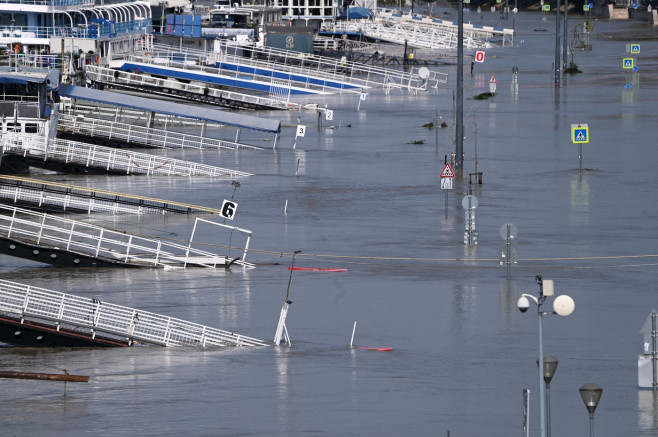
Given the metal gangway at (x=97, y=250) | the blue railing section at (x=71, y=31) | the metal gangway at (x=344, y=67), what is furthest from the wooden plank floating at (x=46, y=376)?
the metal gangway at (x=344, y=67)

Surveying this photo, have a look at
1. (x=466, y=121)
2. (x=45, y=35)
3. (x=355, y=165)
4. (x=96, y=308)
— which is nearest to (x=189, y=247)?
(x=96, y=308)

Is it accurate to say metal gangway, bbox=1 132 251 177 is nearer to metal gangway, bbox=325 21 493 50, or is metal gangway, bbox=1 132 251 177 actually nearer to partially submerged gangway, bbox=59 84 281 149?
partially submerged gangway, bbox=59 84 281 149

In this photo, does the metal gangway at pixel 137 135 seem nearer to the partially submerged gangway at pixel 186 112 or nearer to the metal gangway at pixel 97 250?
the partially submerged gangway at pixel 186 112

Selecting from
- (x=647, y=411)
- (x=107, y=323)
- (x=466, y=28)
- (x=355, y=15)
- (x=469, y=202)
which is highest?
(x=355, y=15)

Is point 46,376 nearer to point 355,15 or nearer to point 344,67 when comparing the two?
point 344,67

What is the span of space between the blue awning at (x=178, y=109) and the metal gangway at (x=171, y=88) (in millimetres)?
17323

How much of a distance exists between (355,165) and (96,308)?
3969 cm

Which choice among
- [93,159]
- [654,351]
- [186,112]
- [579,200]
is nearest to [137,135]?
[186,112]

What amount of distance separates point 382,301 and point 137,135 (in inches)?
1848

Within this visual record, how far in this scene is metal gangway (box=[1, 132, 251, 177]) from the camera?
247 feet

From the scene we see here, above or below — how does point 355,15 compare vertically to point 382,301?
above

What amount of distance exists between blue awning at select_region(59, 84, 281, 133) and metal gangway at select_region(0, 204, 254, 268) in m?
30.9

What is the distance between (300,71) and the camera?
134875 mm

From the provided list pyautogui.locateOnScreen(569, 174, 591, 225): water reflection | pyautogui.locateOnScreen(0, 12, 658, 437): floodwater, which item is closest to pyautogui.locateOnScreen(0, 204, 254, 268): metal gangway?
pyautogui.locateOnScreen(0, 12, 658, 437): floodwater
